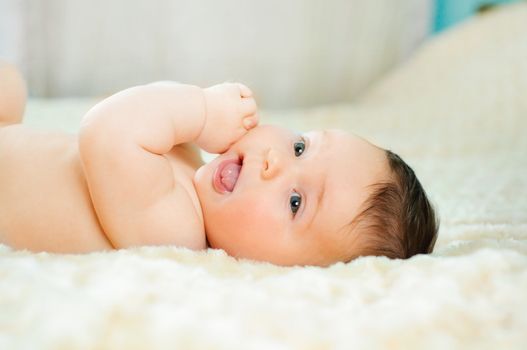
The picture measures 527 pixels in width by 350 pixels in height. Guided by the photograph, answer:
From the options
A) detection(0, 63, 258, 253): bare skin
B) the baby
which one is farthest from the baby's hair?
detection(0, 63, 258, 253): bare skin

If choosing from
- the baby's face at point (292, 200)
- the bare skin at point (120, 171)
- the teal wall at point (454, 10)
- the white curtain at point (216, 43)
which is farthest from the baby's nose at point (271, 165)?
the teal wall at point (454, 10)

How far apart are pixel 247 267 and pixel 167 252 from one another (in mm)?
112

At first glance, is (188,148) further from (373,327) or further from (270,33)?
(270,33)

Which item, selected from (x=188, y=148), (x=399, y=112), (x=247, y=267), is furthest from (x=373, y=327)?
(x=399, y=112)

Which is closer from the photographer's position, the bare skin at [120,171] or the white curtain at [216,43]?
the bare skin at [120,171]

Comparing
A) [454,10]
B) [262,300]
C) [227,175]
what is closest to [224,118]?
[227,175]

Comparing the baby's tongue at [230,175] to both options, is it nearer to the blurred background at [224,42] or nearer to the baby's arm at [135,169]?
the baby's arm at [135,169]

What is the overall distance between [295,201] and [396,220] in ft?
0.52

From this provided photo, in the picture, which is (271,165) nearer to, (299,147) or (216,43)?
(299,147)

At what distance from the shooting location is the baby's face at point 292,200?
37.3 inches

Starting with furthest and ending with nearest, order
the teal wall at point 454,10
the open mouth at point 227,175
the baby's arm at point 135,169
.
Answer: the teal wall at point 454,10, the open mouth at point 227,175, the baby's arm at point 135,169

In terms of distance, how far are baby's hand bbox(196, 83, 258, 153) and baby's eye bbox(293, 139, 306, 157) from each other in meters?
0.09

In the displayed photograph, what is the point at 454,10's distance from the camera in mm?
3271

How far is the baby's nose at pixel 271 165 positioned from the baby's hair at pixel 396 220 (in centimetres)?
15
